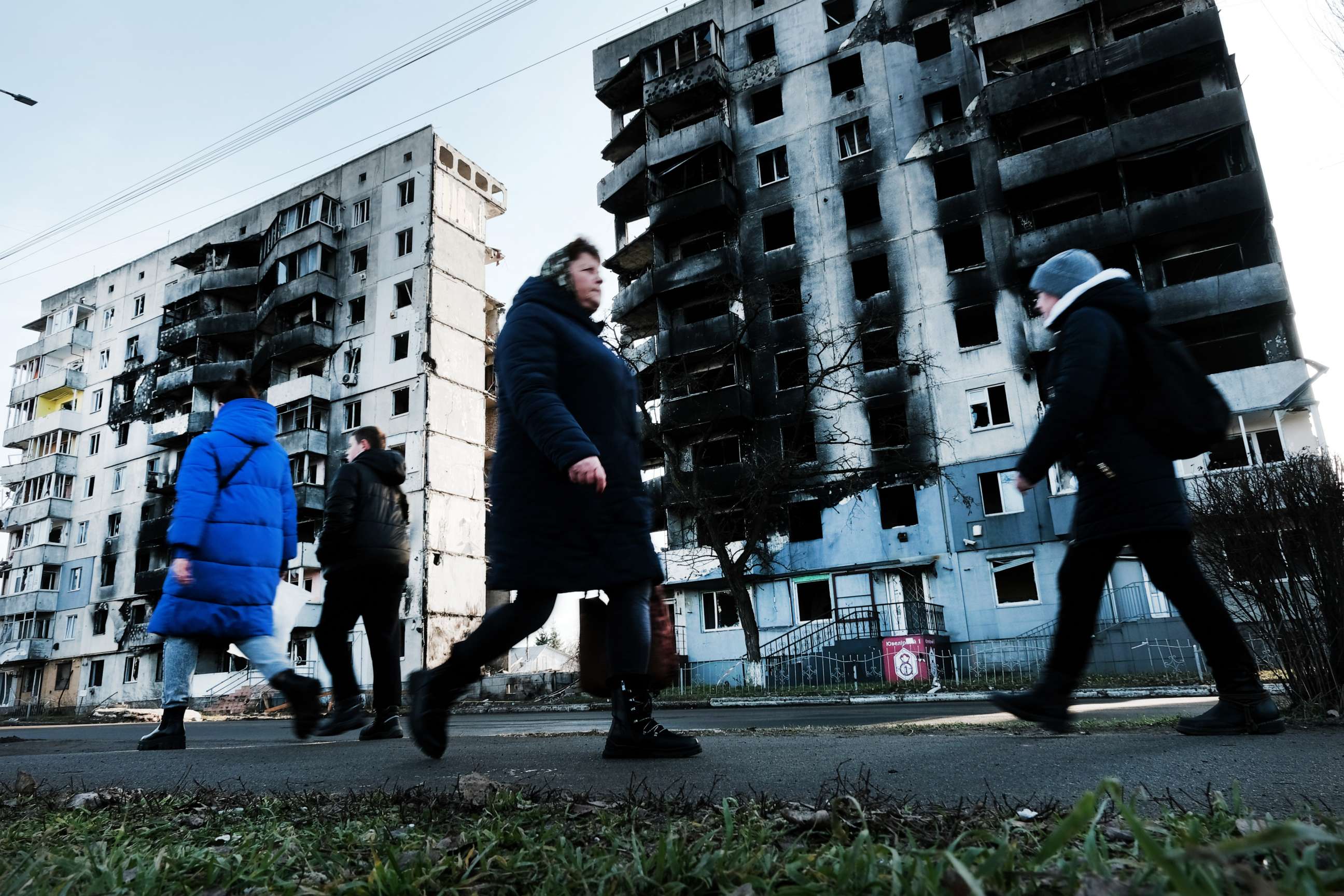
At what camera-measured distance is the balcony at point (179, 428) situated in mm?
44594

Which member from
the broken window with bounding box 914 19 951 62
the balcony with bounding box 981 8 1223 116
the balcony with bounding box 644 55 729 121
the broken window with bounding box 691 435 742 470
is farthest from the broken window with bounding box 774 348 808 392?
the broken window with bounding box 914 19 951 62

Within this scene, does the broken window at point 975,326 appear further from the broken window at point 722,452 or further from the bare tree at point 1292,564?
the bare tree at point 1292,564

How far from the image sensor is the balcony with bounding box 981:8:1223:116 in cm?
2666

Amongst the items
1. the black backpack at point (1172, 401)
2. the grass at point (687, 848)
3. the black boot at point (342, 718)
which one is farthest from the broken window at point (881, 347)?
the grass at point (687, 848)

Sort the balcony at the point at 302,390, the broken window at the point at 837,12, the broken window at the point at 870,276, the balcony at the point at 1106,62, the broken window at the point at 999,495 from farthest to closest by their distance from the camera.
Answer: the balcony at the point at 302,390 → the broken window at the point at 837,12 → the broken window at the point at 870,276 → the broken window at the point at 999,495 → the balcony at the point at 1106,62

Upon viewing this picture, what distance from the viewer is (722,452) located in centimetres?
3356

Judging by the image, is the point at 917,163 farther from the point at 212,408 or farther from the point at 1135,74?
the point at 212,408

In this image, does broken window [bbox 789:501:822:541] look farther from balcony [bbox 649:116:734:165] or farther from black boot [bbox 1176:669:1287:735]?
black boot [bbox 1176:669:1287:735]

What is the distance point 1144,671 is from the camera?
752 inches

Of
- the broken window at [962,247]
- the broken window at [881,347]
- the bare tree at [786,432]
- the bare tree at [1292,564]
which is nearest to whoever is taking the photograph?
the bare tree at [1292,564]

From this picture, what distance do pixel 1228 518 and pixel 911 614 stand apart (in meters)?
22.6

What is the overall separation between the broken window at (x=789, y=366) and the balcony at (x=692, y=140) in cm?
906

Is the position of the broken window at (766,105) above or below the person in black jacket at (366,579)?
above

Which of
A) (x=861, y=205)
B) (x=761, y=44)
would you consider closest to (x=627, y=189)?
(x=761, y=44)
